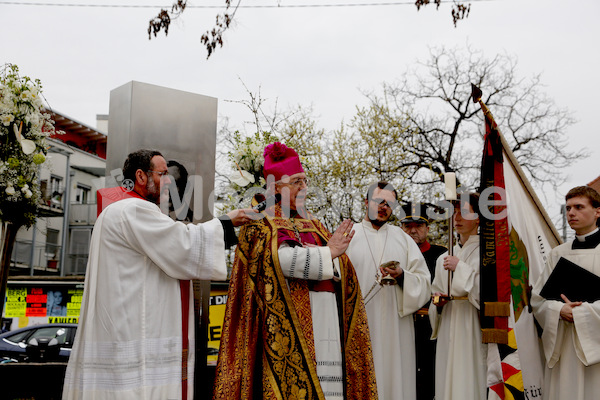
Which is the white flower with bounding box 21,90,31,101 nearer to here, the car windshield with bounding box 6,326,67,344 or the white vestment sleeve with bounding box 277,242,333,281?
the white vestment sleeve with bounding box 277,242,333,281

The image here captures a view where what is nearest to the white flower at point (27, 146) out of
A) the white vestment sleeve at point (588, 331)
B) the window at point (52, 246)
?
the white vestment sleeve at point (588, 331)

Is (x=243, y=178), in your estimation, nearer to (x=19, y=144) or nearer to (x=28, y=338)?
(x=19, y=144)

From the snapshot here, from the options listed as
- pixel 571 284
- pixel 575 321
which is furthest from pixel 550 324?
pixel 571 284

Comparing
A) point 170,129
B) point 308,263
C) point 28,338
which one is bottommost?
point 28,338

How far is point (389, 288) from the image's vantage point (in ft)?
18.6

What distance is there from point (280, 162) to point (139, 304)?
5.90 feet

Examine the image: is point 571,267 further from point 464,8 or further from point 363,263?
point 464,8

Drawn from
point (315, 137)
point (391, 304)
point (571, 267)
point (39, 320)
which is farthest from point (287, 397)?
point (39, 320)

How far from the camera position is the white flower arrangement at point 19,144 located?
485cm

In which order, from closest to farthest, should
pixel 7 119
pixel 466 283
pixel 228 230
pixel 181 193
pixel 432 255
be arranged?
1. pixel 228 230
2. pixel 7 119
3. pixel 466 283
4. pixel 181 193
5. pixel 432 255

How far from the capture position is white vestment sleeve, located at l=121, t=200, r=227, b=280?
13.1ft

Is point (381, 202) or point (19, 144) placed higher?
point (19, 144)

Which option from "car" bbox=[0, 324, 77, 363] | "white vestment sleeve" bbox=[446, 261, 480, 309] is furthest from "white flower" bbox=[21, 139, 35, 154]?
"car" bbox=[0, 324, 77, 363]

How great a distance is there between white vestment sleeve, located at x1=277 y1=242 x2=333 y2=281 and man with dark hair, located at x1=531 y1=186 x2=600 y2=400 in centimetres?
205
